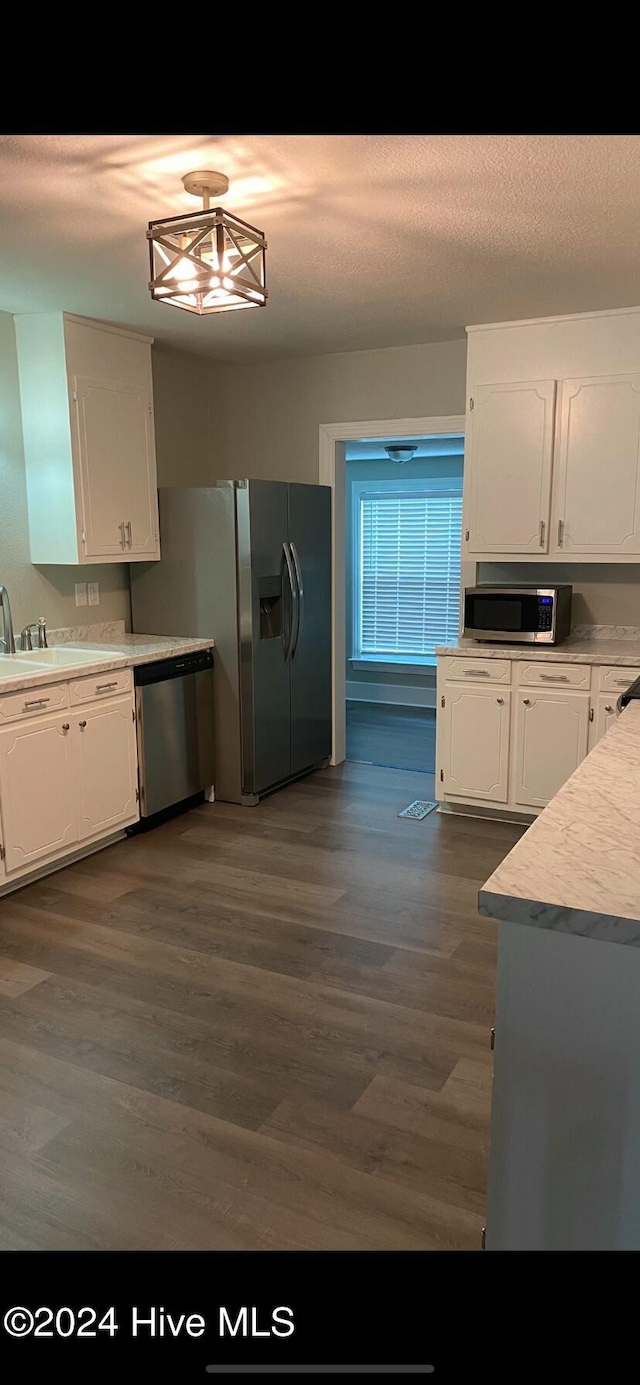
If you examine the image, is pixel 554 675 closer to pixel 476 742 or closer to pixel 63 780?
pixel 476 742

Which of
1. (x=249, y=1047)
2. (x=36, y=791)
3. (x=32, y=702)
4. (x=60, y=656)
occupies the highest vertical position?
(x=60, y=656)

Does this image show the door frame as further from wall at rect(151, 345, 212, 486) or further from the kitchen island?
the kitchen island

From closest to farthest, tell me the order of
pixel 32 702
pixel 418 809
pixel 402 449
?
pixel 32 702 → pixel 418 809 → pixel 402 449

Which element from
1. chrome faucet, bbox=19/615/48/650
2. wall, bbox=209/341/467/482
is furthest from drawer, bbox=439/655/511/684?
chrome faucet, bbox=19/615/48/650

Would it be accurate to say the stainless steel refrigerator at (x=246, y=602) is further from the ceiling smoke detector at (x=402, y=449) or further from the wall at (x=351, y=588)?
the wall at (x=351, y=588)

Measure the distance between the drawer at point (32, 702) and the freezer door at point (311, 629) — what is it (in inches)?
63.2

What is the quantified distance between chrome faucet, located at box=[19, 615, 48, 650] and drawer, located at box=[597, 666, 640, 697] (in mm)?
2701

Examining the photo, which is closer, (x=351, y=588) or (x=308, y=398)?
(x=308, y=398)

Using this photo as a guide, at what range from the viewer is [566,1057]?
1.33m

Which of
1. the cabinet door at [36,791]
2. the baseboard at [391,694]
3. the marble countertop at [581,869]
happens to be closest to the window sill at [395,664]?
the baseboard at [391,694]

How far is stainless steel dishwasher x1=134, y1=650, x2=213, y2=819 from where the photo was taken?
423 centimetres

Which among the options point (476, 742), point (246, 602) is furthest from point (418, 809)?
point (246, 602)

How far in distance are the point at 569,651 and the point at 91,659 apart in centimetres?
229
